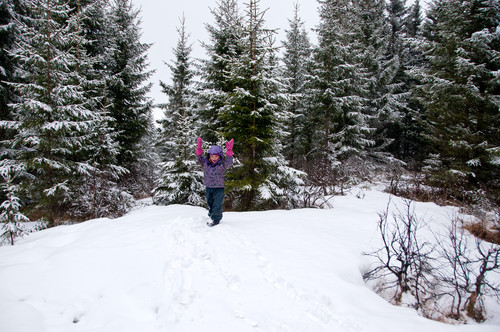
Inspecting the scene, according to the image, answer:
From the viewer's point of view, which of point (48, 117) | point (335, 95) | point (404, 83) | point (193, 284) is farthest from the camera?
point (404, 83)

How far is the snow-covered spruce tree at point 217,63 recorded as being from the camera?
A: 35.7ft

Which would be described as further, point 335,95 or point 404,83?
point 404,83

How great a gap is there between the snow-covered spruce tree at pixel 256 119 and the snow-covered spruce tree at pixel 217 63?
2.29m

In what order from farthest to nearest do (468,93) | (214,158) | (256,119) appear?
(468,93), (256,119), (214,158)

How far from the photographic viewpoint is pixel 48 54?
912cm

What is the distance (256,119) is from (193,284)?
648 centimetres

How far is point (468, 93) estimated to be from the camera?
32.6 feet

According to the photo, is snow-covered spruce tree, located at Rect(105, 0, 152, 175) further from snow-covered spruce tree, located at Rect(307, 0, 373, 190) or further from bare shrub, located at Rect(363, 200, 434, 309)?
bare shrub, located at Rect(363, 200, 434, 309)

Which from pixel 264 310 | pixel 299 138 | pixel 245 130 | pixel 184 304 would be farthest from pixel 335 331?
pixel 299 138

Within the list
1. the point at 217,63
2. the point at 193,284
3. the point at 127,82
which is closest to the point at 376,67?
the point at 217,63

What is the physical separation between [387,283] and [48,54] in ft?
45.1

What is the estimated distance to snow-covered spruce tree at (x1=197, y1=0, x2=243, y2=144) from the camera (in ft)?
35.7

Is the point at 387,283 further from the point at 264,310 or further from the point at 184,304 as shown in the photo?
the point at 184,304

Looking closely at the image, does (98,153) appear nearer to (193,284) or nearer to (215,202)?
(215,202)
